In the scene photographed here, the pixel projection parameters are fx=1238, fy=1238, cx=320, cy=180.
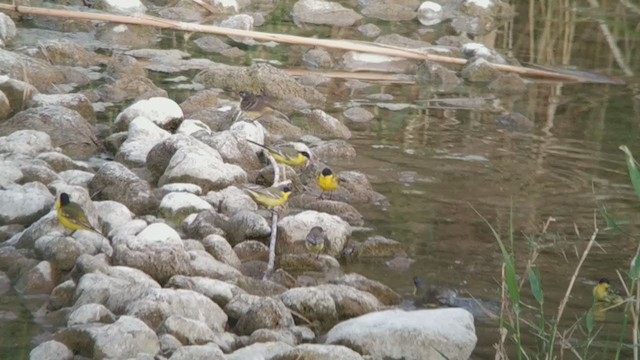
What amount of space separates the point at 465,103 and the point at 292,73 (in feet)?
6.53

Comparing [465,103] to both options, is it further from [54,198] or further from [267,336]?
[267,336]

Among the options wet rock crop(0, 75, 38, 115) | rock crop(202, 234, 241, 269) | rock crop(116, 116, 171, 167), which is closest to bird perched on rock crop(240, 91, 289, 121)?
rock crop(116, 116, 171, 167)

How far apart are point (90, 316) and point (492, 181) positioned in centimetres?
478

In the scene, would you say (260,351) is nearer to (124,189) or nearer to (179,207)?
(179,207)

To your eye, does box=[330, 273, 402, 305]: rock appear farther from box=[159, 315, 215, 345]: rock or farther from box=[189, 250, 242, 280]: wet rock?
box=[159, 315, 215, 345]: rock

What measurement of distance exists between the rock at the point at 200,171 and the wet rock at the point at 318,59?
5528 millimetres

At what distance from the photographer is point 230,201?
8.58 meters

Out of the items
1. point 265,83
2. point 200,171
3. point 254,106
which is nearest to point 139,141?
point 200,171

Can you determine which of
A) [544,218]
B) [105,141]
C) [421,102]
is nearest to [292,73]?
[421,102]

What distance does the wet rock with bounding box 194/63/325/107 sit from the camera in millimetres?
12547

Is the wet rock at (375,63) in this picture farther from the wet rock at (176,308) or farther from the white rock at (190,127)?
the wet rock at (176,308)

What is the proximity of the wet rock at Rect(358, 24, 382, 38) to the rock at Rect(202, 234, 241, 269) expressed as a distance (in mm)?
9379

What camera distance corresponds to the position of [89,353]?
19.5 ft

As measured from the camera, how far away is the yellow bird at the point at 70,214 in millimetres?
7195
